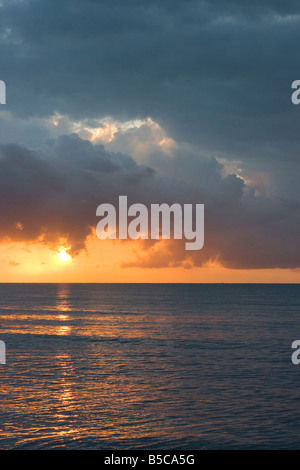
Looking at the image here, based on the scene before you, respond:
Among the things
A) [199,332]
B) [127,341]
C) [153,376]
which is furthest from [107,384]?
[199,332]

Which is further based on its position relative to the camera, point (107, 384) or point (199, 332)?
point (199, 332)

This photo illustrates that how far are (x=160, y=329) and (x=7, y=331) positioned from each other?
28385 millimetres

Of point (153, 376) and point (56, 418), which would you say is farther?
point (153, 376)

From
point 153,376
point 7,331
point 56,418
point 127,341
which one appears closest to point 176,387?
point 153,376

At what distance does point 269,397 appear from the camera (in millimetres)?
39750

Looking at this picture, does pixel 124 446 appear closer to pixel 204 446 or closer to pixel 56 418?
pixel 204 446

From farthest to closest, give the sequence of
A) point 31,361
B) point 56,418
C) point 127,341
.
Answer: point 127,341 < point 31,361 < point 56,418

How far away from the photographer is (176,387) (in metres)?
43.5

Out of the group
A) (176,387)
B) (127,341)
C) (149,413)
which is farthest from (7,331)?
(149,413)

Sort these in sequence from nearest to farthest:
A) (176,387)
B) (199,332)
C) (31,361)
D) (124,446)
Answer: (124,446) < (176,387) < (31,361) < (199,332)

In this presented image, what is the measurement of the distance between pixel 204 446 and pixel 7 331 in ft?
229

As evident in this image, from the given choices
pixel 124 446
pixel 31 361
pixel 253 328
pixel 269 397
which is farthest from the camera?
pixel 253 328

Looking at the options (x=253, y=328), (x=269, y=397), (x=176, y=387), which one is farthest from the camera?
(x=253, y=328)

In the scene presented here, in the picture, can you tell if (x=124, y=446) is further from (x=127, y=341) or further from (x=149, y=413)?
(x=127, y=341)
